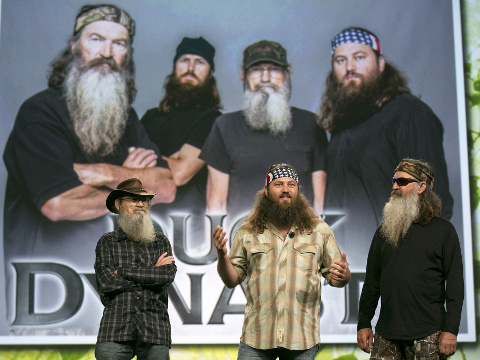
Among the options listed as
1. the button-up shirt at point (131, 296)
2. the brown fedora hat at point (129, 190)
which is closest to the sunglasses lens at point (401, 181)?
the button-up shirt at point (131, 296)

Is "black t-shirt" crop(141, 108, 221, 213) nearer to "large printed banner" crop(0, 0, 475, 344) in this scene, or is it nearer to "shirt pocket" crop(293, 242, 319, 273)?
"large printed banner" crop(0, 0, 475, 344)

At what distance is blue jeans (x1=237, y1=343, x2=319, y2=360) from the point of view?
302 centimetres

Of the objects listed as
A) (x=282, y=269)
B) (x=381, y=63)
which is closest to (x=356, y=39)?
(x=381, y=63)

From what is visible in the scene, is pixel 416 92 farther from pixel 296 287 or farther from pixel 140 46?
pixel 296 287

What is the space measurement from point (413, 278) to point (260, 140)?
8.76ft

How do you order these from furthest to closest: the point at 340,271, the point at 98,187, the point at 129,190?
the point at 98,187 → the point at 129,190 → the point at 340,271

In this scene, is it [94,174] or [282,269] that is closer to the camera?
[282,269]

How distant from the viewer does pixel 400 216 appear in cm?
320

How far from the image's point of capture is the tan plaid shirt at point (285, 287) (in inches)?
119

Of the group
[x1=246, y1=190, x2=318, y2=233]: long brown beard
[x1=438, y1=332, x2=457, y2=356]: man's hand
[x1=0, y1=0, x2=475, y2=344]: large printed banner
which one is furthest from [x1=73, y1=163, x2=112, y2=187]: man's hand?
[x1=438, y1=332, x2=457, y2=356]: man's hand

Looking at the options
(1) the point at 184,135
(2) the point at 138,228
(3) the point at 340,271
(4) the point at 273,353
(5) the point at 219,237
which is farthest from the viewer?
(1) the point at 184,135

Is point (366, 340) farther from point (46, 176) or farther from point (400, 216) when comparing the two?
point (46, 176)

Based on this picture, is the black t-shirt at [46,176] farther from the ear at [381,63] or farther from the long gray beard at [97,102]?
the ear at [381,63]

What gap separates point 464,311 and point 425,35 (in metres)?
2.40
